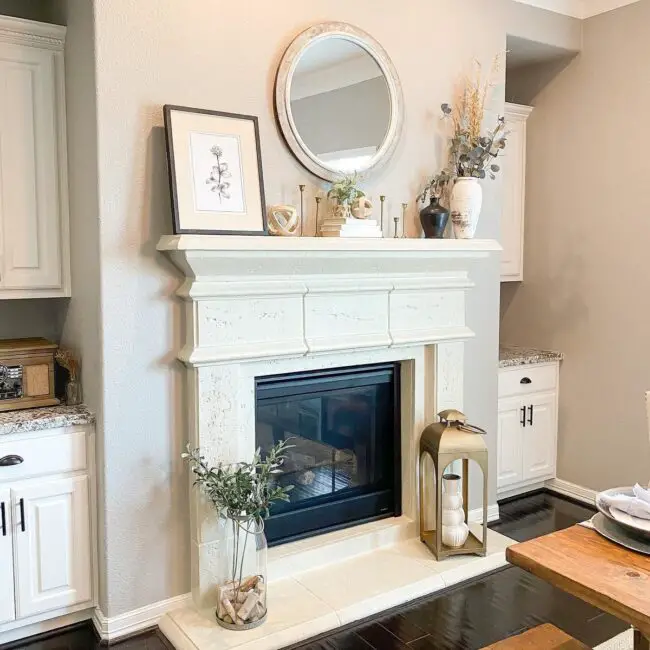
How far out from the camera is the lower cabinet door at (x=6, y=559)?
2.53 meters

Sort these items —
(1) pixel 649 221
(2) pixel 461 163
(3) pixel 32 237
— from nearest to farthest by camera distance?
(3) pixel 32 237
(2) pixel 461 163
(1) pixel 649 221

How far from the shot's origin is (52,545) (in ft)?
8.62

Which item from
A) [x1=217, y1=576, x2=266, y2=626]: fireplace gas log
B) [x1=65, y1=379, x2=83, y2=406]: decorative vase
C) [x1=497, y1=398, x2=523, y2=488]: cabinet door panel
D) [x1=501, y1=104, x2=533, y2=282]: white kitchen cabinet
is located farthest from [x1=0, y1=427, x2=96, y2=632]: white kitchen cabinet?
[x1=501, y1=104, x2=533, y2=282]: white kitchen cabinet

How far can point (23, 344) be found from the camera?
2.93 m

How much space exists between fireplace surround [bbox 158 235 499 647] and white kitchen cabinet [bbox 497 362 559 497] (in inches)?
24.4

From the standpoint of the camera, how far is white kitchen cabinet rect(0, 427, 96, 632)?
8.34ft

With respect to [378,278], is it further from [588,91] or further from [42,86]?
[588,91]

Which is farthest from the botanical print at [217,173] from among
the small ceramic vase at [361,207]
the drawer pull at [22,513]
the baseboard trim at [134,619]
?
Answer: the baseboard trim at [134,619]

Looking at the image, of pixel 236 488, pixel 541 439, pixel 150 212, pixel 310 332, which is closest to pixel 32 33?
pixel 150 212

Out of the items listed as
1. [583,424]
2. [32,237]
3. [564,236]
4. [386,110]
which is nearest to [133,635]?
[32,237]

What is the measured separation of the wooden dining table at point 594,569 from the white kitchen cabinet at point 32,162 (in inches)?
83.9

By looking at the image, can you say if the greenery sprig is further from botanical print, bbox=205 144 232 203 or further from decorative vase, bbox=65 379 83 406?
botanical print, bbox=205 144 232 203

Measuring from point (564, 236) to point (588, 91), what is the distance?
0.81 meters

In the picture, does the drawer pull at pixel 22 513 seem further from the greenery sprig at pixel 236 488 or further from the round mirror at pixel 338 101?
the round mirror at pixel 338 101
